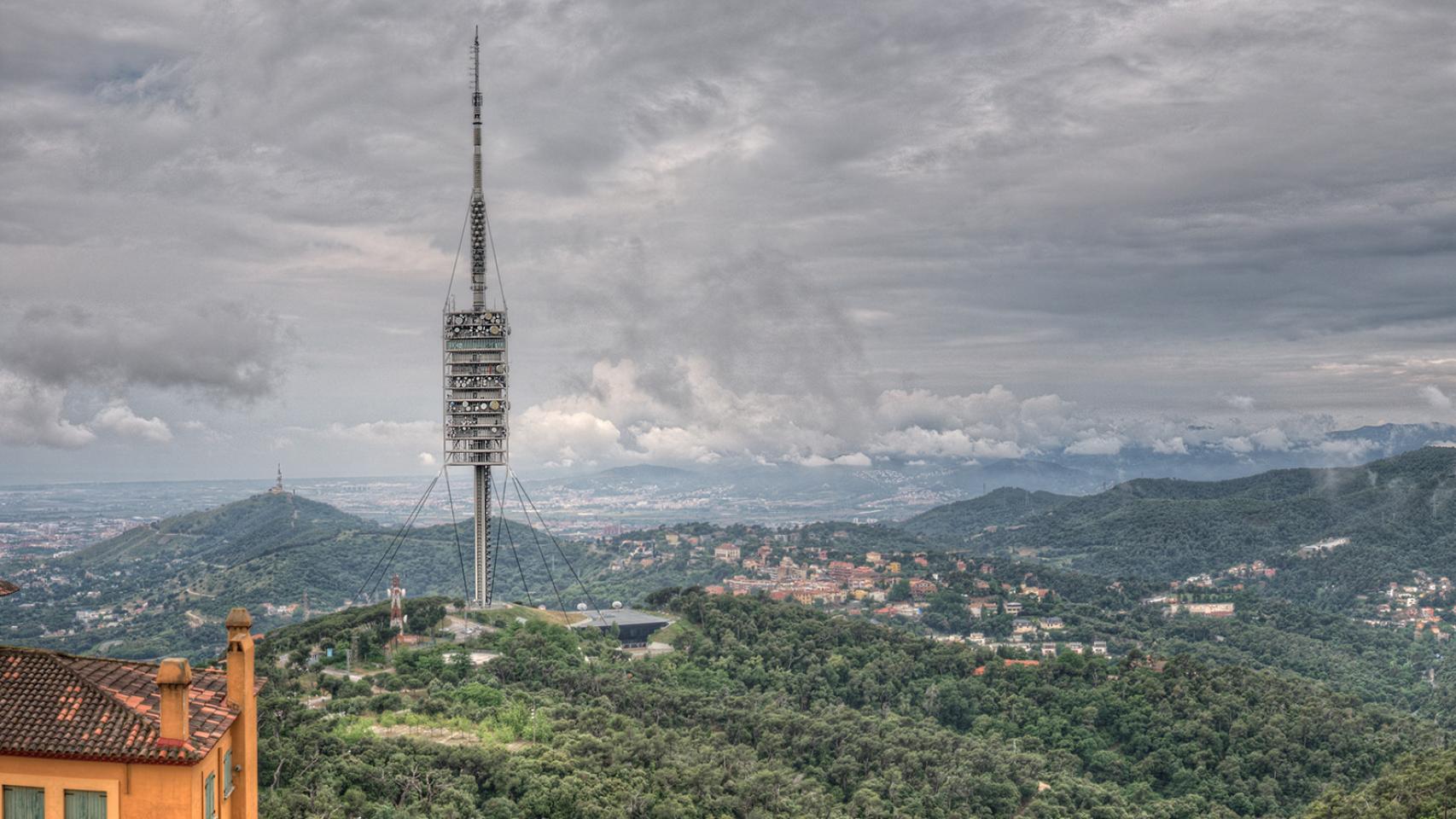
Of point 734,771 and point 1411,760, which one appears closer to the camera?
point 734,771

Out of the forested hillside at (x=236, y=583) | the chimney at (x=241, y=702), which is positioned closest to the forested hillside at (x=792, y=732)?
the chimney at (x=241, y=702)

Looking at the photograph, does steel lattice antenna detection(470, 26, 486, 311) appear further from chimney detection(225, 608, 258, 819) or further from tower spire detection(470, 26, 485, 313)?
chimney detection(225, 608, 258, 819)

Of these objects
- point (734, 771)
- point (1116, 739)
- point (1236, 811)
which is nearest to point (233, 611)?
point (734, 771)

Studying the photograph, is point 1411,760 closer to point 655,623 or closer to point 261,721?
point 655,623

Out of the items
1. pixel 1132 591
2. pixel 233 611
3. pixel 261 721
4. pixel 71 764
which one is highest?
pixel 233 611

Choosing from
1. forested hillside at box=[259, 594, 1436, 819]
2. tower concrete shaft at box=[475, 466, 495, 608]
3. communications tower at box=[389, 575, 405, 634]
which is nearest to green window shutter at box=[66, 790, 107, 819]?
forested hillside at box=[259, 594, 1436, 819]

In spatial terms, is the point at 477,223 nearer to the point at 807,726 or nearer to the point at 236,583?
the point at 807,726
